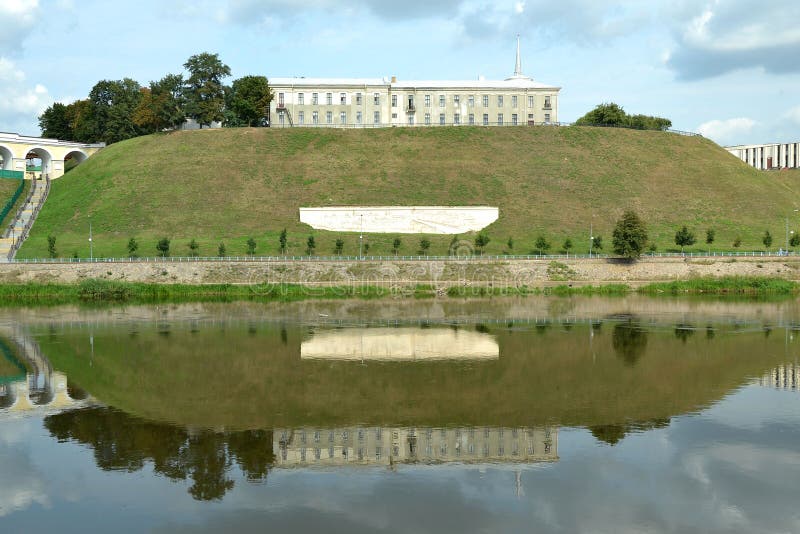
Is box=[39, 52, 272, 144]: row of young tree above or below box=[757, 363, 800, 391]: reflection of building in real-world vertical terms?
above

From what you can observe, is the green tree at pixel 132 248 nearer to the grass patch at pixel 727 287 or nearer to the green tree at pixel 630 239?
the green tree at pixel 630 239

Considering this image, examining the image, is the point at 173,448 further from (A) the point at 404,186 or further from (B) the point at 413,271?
(A) the point at 404,186

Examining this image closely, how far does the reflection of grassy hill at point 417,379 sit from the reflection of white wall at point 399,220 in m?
47.1

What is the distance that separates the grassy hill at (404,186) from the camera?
89.3 metres

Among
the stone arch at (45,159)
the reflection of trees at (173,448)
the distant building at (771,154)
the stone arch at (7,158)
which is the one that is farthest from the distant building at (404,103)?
the reflection of trees at (173,448)

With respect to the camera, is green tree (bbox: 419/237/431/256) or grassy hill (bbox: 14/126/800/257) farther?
grassy hill (bbox: 14/126/800/257)

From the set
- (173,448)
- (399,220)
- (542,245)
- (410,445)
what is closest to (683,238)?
(542,245)

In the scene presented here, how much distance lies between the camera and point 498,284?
7138cm

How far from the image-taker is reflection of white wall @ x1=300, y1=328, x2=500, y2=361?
38312mm

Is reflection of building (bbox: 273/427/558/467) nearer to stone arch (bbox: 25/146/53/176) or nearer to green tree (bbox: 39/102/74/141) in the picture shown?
stone arch (bbox: 25/146/53/176)

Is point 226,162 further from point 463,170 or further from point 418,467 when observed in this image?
point 418,467

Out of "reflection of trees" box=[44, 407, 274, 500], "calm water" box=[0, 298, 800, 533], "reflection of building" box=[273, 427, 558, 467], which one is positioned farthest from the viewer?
"reflection of building" box=[273, 427, 558, 467]

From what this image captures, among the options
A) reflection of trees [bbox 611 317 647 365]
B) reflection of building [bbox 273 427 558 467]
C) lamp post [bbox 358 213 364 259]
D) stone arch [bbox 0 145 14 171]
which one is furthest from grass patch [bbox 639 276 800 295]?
stone arch [bbox 0 145 14 171]

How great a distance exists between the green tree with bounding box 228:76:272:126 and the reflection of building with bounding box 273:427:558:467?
335 feet
